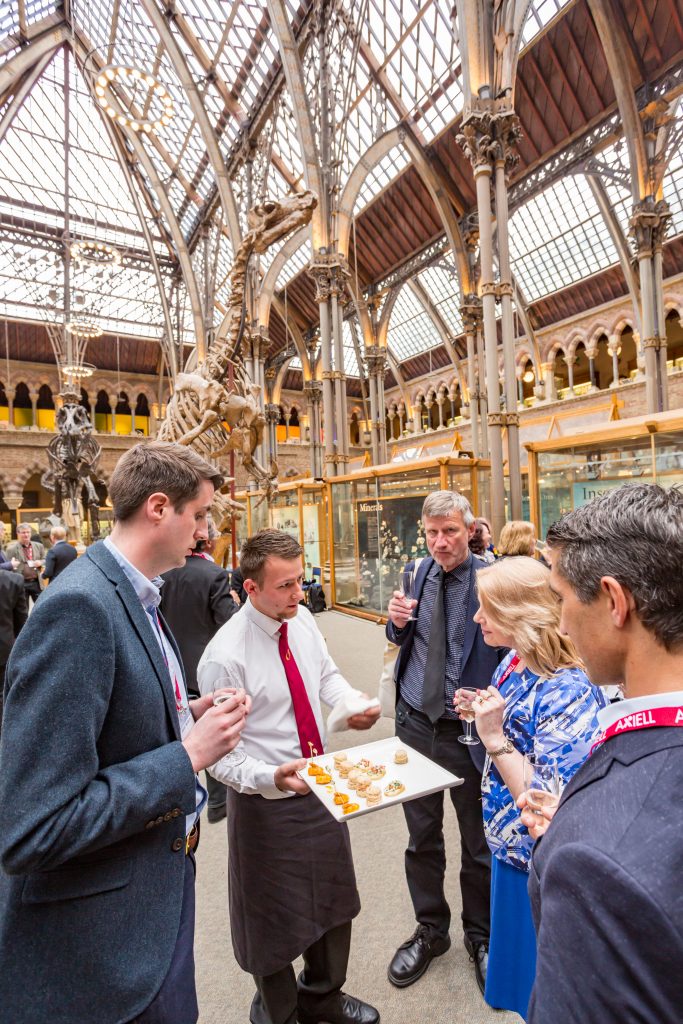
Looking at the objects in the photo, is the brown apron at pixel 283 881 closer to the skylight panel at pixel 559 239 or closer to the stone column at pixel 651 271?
the stone column at pixel 651 271

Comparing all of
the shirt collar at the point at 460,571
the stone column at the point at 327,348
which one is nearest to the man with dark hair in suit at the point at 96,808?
the shirt collar at the point at 460,571

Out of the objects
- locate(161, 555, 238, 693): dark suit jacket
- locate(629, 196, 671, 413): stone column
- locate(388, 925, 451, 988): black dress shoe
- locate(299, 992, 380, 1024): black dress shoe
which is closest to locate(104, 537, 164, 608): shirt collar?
locate(299, 992, 380, 1024): black dress shoe

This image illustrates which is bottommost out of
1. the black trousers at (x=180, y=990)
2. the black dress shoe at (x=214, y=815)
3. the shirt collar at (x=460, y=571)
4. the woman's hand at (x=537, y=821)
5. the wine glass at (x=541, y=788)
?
the black dress shoe at (x=214, y=815)

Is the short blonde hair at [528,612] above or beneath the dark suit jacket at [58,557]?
above

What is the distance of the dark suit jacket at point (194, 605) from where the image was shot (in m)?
3.59

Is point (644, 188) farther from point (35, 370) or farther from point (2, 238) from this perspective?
point (35, 370)

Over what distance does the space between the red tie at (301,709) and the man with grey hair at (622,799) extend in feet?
3.68

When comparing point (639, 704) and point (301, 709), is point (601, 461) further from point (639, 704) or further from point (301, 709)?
point (639, 704)

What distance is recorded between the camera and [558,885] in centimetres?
66

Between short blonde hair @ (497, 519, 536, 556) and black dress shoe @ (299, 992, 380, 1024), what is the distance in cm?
245

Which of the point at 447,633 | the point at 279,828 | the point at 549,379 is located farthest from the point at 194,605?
the point at 549,379

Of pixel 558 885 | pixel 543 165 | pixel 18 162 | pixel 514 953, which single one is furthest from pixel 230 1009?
pixel 18 162

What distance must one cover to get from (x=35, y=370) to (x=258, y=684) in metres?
30.5

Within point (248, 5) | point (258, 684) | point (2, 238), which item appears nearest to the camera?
point (258, 684)
